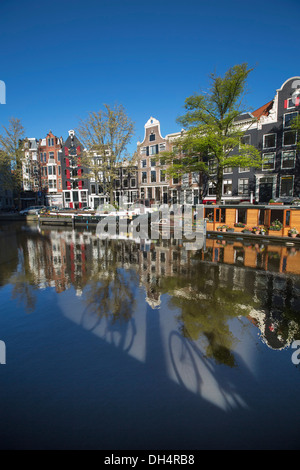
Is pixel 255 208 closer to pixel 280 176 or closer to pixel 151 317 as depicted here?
pixel 280 176

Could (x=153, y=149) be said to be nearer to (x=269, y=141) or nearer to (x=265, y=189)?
(x=269, y=141)

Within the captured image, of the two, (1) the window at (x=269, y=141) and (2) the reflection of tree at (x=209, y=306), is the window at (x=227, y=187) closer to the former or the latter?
(1) the window at (x=269, y=141)

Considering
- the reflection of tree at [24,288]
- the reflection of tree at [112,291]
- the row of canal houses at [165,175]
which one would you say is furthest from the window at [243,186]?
the reflection of tree at [24,288]

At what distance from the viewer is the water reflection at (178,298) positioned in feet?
17.5

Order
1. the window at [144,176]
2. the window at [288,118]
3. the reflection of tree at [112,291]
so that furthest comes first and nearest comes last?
1. the window at [144,176]
2. the window at [288,118]
3. the reflection of tree at [112,291]

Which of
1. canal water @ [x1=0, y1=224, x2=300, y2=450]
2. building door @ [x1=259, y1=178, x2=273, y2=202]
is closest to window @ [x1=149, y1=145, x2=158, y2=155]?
building door @ [x1=259, y1=178, x2=273, y2=202]

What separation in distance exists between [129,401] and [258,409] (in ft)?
7.35

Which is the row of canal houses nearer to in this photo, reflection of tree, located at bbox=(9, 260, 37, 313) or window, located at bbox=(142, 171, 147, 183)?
window, located at bbox=(142, 171, 147, 183)

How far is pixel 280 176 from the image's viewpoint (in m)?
29.3

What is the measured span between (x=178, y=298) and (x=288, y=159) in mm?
28446

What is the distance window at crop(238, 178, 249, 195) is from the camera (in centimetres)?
3209

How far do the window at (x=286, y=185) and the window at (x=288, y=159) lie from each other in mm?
1473
